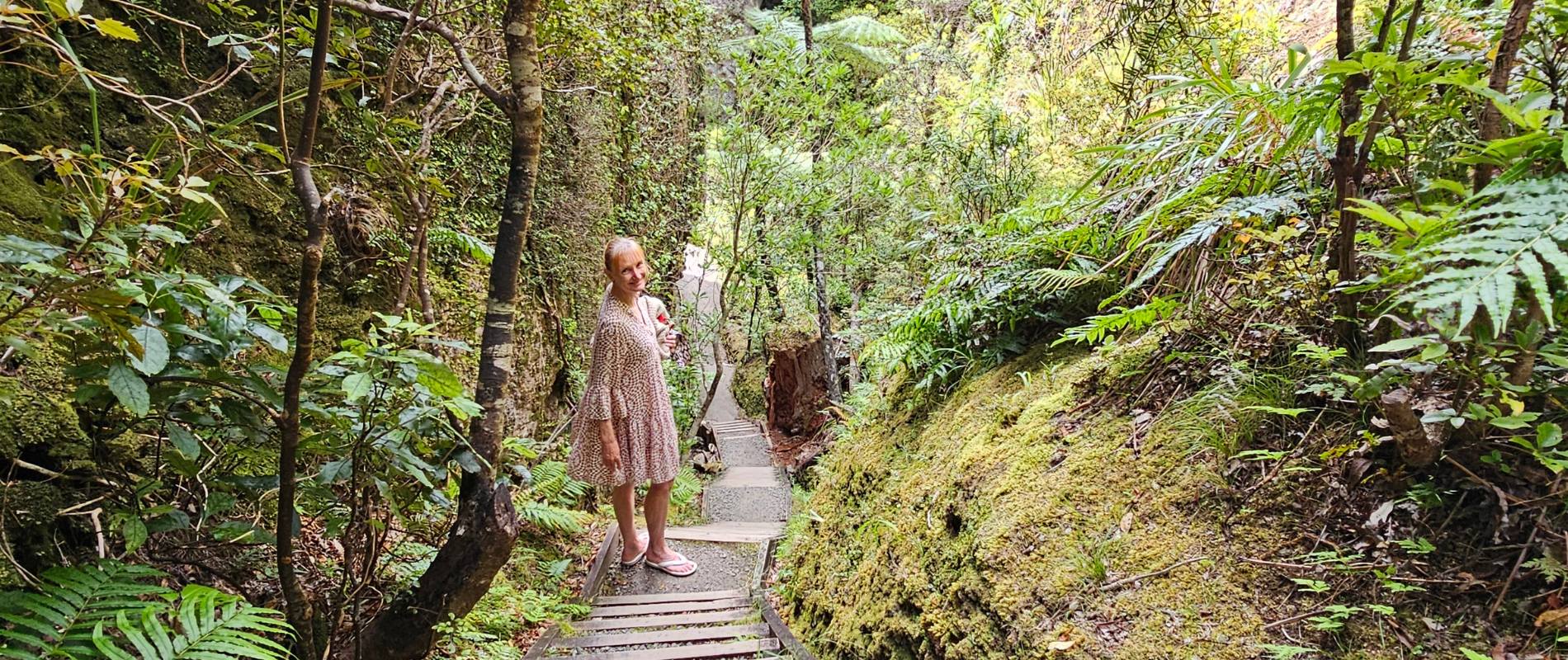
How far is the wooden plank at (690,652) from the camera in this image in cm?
313

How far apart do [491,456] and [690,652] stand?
1.48 metres

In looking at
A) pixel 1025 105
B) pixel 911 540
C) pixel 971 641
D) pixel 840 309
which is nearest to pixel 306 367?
pixel 971 641

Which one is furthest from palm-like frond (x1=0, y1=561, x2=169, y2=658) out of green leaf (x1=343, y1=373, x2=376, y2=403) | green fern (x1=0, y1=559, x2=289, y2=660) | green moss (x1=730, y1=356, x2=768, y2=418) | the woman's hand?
green moss (x1=730, y1=356, x2=768, y2=418)

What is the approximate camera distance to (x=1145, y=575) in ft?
6.10

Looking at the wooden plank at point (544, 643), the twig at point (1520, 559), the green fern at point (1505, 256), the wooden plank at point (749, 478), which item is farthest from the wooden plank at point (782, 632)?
the wooden plank at point (749, 478)

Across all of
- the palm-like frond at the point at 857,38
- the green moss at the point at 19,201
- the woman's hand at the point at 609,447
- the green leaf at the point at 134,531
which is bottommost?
the woman's hand at the point at 609,447

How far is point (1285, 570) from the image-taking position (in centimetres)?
163

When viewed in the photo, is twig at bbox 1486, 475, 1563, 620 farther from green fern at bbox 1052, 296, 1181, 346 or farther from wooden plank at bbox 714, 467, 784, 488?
wooden plank at bbox 714, 467, 784, 488

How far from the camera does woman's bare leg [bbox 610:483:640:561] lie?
4055 millimetres

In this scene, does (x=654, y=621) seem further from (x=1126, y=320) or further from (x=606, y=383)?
(x=1126, y=320)

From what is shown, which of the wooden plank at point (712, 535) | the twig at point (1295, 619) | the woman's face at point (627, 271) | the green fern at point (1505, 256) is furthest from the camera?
the wooden plank at point (712, 535)

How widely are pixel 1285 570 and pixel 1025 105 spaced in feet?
20.0

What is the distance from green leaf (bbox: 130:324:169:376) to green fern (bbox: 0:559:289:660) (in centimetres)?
49

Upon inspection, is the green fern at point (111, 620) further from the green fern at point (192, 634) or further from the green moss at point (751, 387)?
the green moss at point (751, 387)
